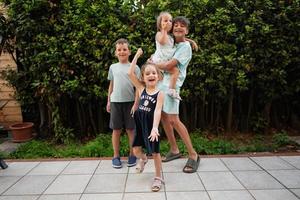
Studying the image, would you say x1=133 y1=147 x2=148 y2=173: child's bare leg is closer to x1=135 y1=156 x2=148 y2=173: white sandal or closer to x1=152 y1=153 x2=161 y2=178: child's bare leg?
x1=135 y1=156 x2=148 y2=173: white sandal

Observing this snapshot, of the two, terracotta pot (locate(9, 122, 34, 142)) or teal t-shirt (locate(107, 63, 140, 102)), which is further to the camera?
terracotta pot (locate(9, 122, 34, 142))

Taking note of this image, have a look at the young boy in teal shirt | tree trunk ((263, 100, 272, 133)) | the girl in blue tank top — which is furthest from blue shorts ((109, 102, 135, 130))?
tree trunk ((263, 100, 272, 133))

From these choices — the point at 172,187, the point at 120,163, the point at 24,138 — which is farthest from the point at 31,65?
the point at 172,187

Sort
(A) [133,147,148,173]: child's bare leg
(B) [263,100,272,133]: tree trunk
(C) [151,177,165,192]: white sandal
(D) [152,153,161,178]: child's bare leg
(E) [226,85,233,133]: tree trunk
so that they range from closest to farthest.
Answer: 1. (C) [151,177,165,192]: white sandal
2. (D) [152,153,161,178]: child's bare leg
3. (A) [133,147,148,173]: child's bare leg
4. (E) [226,85,233,133]: tree trunk
5. (B) [263,100,272,133]: tree trunk

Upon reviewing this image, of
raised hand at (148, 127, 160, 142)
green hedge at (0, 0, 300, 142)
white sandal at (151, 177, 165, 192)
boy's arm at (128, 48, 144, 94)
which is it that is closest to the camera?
raised hand at (148, 127, 160, 142)

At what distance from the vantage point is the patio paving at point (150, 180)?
321 centimetres

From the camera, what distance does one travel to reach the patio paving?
3211mm

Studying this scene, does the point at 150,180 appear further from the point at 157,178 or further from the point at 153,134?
→ the point at 153,134

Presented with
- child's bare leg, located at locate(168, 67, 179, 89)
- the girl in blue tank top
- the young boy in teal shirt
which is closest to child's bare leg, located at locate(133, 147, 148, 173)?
the girl in blue tank top

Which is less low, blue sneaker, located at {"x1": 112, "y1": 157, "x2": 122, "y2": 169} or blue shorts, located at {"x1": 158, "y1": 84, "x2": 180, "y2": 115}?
blue shorts, located at {"x1": 158, "y1": 84, "x2": 180, "y2": 115}

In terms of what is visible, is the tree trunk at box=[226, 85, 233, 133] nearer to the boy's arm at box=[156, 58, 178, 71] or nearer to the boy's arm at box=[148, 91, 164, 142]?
the boy's arm at box=[156, 58, 178, 71]

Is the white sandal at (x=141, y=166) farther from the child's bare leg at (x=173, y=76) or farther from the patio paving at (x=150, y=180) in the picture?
the child's bare leg at (x=173, y=76)

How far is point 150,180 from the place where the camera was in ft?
11.7

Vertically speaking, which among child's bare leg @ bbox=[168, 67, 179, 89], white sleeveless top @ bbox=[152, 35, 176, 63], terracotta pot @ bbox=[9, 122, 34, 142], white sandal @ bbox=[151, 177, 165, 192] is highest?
→ white sleeveless top @ bbox=[152, 35, 176, 63]
